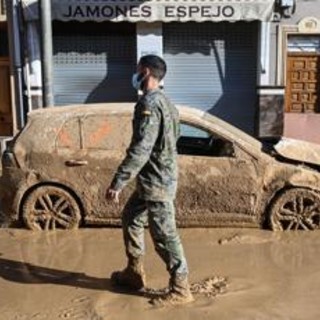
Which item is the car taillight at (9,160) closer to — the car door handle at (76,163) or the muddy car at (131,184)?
the muddy car at (131,184)

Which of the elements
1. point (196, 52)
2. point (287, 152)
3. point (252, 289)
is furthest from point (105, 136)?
point (196, 52)

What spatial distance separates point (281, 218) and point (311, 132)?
25.4ft

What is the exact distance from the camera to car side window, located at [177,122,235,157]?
26.7 feet

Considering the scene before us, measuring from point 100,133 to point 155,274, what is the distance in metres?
2.11

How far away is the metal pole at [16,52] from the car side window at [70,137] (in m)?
7.50

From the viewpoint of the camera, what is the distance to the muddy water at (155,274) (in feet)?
18.9

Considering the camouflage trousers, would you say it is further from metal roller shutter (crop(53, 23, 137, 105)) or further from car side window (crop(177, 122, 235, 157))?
metal roller shutter (crop(53, 23, 137, 105))

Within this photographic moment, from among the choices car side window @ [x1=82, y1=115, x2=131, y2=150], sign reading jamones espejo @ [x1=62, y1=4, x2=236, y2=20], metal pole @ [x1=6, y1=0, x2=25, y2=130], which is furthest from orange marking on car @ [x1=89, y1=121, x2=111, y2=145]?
metal pole @ [x1=6, y1=0, x2=25, y2=130]

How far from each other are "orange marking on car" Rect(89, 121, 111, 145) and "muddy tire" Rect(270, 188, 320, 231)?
1.95 m

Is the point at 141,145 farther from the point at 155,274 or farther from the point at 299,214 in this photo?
the point at 299,214

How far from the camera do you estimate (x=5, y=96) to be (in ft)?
52.9

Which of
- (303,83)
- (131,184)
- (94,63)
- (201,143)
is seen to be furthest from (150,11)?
(131,184)

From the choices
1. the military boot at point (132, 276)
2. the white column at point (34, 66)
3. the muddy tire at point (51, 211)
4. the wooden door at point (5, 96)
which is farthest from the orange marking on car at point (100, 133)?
the wooden door at point (5, 96)

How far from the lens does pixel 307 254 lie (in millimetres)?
7309
